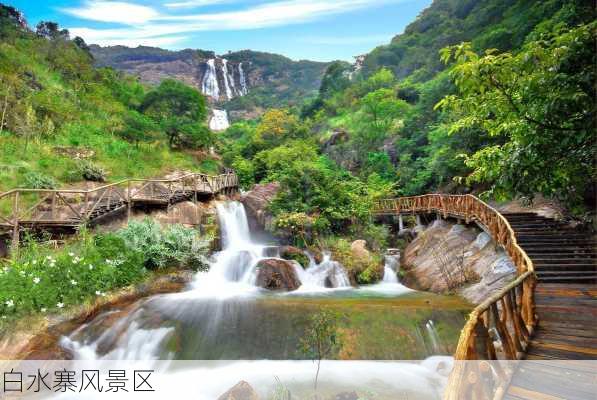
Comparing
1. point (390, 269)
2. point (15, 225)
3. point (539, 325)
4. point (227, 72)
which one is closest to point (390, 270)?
point (390, 269)

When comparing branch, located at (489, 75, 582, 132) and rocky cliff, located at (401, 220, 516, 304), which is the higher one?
branch, located at (489, 75, 582, 132)

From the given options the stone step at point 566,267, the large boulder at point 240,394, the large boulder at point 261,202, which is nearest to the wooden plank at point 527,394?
the large boulder at point 240,394

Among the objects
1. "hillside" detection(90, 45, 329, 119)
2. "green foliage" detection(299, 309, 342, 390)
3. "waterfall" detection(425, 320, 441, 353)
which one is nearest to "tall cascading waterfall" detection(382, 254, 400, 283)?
"waterfall" detection(425, 320, 441, 353)

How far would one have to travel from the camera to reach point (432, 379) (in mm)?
6488

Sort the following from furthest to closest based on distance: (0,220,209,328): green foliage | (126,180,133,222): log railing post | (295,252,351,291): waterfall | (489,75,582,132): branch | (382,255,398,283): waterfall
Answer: (382,255,398,283): waterfall
(126,180,133,222): log railing post
(295,252,351,291): waterfall
(0,220,209,328): green foliage
(489,75,582,132): branch

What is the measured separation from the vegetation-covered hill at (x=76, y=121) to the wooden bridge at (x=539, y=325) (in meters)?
16.9

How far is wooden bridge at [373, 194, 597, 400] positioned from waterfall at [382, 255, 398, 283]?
4.52 metres

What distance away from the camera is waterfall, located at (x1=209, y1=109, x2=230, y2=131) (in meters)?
60.3

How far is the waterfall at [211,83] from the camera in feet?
255

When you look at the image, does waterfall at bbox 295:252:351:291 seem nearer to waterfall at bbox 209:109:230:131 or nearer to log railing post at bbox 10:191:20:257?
log railing post at bbox 10:191:20:257

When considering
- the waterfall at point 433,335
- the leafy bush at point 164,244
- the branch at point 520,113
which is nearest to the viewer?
the branch at point 520,113

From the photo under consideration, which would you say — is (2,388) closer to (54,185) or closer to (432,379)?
(432,379)

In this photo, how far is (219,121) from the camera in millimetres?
61688

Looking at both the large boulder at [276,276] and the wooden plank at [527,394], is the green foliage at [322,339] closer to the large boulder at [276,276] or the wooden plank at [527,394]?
the wooden plank at [527,394]
